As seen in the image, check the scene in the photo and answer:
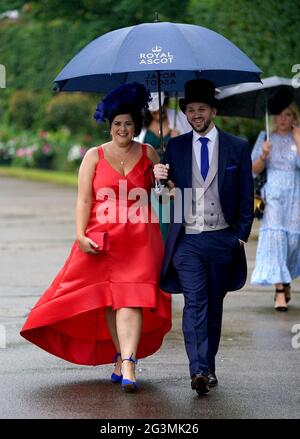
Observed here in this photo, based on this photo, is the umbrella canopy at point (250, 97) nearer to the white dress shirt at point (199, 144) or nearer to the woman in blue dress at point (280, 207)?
the woman in blue dress at point (280, 207)

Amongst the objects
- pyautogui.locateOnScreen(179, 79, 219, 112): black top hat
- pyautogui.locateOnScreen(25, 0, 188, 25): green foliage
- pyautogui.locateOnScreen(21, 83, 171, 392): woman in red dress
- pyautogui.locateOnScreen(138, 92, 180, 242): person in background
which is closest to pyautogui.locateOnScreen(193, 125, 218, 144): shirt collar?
pyautogui.locateOnScreen(179, 79, 219, 112): black top hat

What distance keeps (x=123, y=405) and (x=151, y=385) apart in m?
0.62

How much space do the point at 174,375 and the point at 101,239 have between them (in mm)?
1065

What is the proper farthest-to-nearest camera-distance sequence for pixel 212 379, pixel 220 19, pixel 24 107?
pixel 24 107 → pixel 220 19 → pixel 212 379

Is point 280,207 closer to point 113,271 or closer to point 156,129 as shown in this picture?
point 156,129

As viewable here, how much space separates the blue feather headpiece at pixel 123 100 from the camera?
7.58 meters

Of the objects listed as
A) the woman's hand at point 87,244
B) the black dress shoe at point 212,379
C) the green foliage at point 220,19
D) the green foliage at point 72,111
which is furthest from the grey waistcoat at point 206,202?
the green foliage at point 72,111

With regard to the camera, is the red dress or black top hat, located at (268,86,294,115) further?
black top hat, located at (268,86,294,115)

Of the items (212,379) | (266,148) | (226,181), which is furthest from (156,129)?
(212,379)

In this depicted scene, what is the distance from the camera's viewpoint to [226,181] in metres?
7.50

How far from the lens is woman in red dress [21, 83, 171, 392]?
757 centimetres

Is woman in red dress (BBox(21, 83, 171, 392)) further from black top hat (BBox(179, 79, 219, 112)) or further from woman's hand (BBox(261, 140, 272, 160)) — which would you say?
woman's hand (BBox(261, 140, 272, 160))

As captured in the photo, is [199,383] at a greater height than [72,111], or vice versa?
[72,111]

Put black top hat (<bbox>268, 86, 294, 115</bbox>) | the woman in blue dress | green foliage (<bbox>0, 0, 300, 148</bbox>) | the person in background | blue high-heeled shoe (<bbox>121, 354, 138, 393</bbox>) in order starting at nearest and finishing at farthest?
blue high-heeled shoe (<bbox>121, 354, 138, 393</bbox>)
the person in background
black top hat (<bbox>268, 86, 294, 115</bbox>)
the woman in blue dress
green foliage (<bbox>0, 0, 300, 148</bbox>)
